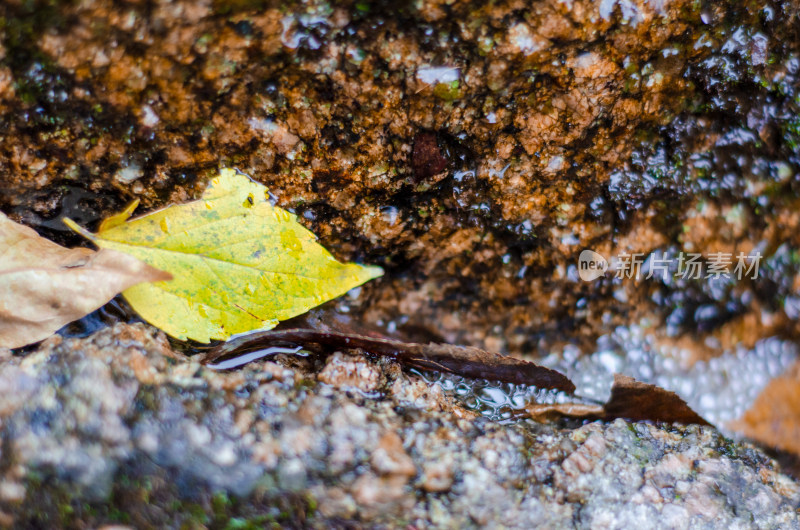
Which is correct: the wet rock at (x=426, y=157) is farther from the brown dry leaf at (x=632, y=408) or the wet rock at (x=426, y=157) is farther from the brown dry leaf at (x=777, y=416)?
the brown dry leaf at (x=777, y=416)

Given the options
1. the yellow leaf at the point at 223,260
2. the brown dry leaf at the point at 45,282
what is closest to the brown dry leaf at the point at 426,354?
the yellow leaf at the point at 223,260

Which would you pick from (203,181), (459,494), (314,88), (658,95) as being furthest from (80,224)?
(658,95)

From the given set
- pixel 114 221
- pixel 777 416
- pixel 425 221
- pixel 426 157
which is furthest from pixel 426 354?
pixel 777 416

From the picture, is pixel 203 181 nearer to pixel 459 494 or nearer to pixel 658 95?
pixel 459 494

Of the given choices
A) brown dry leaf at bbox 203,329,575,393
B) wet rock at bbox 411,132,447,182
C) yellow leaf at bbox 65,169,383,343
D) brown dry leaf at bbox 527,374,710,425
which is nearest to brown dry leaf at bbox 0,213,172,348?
yellow leaf at bbox 65,169,383,343

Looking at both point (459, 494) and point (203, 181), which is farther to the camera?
point (203, 181)

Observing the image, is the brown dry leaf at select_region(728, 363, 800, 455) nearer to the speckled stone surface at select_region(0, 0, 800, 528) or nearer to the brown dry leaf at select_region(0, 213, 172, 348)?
the speckled stone surface at select_region(0, 0, 800, 528)
